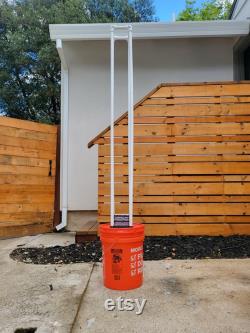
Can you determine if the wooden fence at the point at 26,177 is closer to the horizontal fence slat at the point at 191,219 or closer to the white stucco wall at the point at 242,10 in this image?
the horizontal fence slat at the point at 191,219

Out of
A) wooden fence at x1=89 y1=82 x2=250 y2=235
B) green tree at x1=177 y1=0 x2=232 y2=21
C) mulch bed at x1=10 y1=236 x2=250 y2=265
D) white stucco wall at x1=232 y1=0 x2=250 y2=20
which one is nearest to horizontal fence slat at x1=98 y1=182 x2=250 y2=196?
wooden fence at x1=89 y1=82 x2=250 y2=235

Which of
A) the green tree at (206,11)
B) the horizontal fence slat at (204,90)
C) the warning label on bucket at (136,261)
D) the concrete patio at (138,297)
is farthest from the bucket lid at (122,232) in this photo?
the green tree at (206,11)

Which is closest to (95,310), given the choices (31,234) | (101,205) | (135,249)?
(135,249)

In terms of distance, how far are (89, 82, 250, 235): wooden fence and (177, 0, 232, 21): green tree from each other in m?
13.1

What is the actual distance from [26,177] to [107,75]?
2.05m

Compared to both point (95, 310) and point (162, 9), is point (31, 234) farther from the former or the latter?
point (162, 9)

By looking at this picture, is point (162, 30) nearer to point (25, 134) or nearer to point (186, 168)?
point (186, 168)

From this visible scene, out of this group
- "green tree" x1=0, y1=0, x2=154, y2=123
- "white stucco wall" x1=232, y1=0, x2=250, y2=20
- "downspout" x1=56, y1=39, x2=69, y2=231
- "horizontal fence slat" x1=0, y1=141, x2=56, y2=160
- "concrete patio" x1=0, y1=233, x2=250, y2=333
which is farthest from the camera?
"green tree" x1=0, y1=0, x2=154, y2=123

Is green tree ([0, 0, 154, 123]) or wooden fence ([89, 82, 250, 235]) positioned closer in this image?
wooden fence ([89, 82, 250, 235])

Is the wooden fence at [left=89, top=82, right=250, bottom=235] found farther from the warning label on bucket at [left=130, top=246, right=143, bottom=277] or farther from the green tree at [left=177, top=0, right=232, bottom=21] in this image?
the green tree at [left=177, top=0, right=232, bottom=21]

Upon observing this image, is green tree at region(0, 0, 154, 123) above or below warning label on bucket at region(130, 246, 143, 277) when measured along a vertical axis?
above

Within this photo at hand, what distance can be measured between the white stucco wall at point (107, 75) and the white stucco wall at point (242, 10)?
3.00 ft

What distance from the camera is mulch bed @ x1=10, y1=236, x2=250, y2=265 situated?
380 cm

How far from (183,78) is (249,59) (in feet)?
3.56
